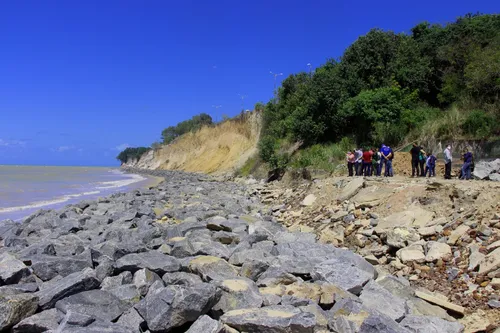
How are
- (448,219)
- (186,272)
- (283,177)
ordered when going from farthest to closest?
1. (283,177)
2. (448,219)
3. (186,272)

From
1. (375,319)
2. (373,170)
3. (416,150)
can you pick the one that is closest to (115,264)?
(375,319)

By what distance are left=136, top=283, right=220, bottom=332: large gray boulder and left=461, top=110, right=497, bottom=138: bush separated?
1619cm

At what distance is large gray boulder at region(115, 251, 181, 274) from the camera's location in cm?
513

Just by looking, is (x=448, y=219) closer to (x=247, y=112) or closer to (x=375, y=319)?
(x=375, y=319)

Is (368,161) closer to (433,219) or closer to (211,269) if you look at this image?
(433,219)

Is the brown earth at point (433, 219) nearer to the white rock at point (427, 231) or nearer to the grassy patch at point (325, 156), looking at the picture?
the white rock at point (427, 231)

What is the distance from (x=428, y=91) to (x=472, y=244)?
62.9 feet

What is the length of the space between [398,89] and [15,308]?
21659mm

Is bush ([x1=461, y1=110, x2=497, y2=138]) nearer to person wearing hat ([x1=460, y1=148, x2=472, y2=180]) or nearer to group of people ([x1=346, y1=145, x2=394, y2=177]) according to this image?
person wearing hat ([x1=460, y1=148, x2=472, y2=180])

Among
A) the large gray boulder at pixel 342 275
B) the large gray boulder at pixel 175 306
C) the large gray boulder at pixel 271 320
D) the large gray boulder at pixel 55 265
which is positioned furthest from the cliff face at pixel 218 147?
the large gray boulder at pixel 271 320

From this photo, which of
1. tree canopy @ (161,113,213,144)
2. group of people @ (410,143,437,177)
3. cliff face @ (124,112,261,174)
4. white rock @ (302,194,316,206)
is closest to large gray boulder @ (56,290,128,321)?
white rock @ (302,194,316,206)

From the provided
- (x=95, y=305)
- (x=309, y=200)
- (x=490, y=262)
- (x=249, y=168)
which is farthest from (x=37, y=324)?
(x=249, y=168)

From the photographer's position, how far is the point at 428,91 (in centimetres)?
2392

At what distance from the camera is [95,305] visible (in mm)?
4121
